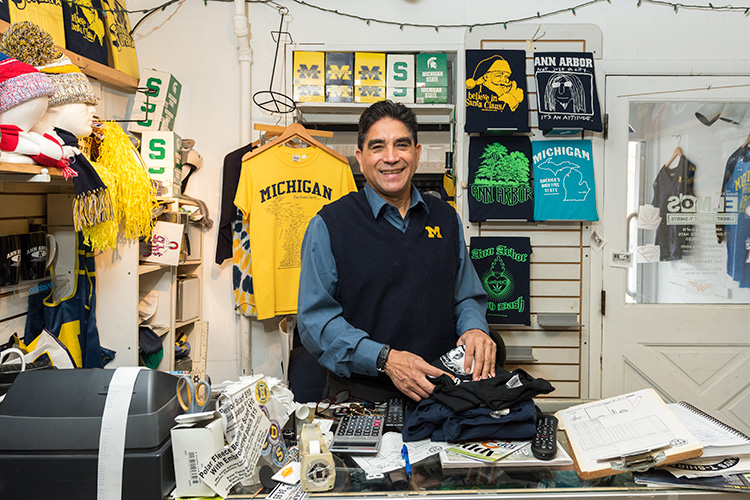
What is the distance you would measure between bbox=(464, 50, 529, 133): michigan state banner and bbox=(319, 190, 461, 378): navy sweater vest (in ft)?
4.77

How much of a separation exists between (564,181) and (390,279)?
183cm

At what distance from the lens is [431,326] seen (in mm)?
1899

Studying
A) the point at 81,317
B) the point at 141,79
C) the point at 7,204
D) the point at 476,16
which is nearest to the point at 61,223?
the point at 7,204

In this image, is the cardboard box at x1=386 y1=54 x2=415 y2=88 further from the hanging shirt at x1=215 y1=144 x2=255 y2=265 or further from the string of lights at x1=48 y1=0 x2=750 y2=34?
the hanging shirt at x1=215 y1=144 x2=255 y2=265

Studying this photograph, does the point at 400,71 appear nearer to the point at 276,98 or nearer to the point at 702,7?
the point at 276,98

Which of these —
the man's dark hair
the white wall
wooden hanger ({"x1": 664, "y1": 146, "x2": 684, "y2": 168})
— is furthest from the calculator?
wooden hanger ({"x1": 664, "y1": 146, "x2": 684, "y2": 168})

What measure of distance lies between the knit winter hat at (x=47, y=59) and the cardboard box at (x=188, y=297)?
144cm

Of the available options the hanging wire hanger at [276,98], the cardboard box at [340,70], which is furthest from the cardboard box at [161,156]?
the cardboard box at [340,70]

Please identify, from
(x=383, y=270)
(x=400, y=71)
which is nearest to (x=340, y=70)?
(x=400, y=71)

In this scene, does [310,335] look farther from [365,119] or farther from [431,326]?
[365,119]

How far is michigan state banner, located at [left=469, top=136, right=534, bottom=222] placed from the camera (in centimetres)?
317

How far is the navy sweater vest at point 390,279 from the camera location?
184 cm

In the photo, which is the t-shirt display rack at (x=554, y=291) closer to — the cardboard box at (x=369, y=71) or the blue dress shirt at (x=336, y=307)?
the cardboard box at (x=369, y=71)

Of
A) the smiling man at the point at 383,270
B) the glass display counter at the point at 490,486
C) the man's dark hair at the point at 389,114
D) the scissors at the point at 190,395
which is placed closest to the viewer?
the glass display counter at the point at 490,486
